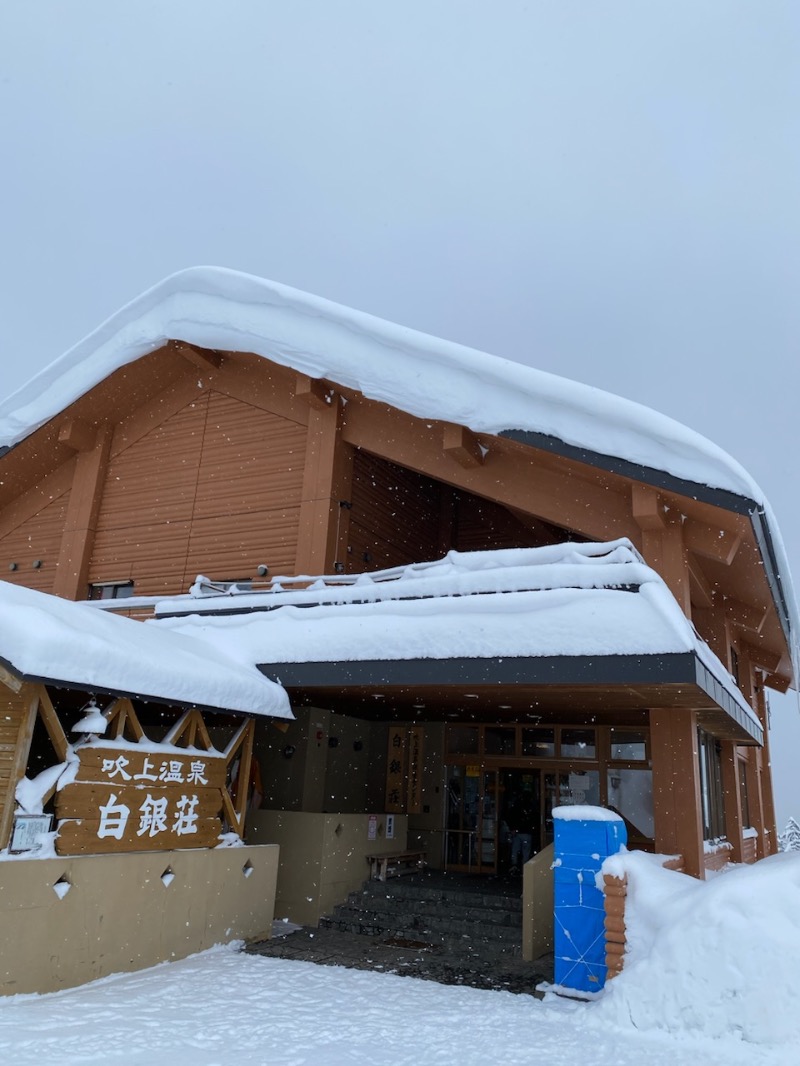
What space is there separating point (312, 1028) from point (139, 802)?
115 inches

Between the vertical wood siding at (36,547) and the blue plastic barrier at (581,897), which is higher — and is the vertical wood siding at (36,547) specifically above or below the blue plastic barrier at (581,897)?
above

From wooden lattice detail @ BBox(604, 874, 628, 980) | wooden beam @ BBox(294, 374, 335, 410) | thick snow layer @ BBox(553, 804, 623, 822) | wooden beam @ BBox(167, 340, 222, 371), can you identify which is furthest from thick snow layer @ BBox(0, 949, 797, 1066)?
wooden beam @ BBox(167, 340, 222, 371)

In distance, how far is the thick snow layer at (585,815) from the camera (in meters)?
7.90

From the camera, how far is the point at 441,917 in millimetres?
10039

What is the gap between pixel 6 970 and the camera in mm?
6406

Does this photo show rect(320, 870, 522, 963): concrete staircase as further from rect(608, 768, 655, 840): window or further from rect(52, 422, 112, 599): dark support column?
rect(52, 422, 112, 599): dark support column

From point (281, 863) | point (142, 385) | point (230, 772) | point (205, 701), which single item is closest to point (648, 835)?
point (281, 863)

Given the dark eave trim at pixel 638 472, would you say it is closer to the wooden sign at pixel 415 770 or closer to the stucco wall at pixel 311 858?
the stucco wall at pixel 311 858

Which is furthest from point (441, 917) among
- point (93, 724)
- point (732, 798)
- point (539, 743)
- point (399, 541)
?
point (732, 798)

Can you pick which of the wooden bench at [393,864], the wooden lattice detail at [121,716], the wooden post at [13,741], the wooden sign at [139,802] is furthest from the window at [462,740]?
the wooden post at [13,741]

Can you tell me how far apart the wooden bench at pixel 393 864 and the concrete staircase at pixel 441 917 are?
25 centimetres

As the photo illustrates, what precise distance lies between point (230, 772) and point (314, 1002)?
12.7ft

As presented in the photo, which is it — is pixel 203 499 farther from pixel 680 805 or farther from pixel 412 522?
pixel 680 805

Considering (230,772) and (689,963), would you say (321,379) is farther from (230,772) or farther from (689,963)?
(689,963)
